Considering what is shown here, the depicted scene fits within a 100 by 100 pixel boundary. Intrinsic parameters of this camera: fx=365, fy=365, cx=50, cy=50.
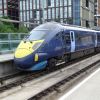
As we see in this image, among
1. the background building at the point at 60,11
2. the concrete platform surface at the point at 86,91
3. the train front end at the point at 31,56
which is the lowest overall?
the concrete platform surface at the point at 86,91

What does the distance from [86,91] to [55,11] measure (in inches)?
4042

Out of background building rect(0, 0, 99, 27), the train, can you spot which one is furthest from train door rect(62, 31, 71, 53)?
background building rect(0, 0, 99, 27)

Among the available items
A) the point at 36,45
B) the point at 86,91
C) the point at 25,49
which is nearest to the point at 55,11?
the point at 36,45

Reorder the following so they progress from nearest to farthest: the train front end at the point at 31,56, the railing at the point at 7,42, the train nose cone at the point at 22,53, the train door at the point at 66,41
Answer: the train front end at the point at 31,56, the train nose cone at the point at 22,53, the train door at the point at 66,41, the railing at the point at 7,42

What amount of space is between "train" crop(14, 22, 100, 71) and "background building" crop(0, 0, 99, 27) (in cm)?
8147

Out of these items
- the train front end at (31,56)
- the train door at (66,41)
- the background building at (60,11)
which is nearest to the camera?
the train front end at (31,56)

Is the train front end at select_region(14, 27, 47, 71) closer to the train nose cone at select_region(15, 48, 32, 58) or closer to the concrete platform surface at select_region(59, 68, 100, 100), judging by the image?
the train nose cone at select_region(15, 48, 32, 58)

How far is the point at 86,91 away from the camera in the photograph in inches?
494

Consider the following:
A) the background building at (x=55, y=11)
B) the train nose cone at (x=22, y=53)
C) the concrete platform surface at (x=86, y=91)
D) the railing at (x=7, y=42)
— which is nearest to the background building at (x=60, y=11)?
the background building at (x=55, y=11)

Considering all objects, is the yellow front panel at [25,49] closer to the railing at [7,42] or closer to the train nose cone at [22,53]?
the train nose cone at [22,53]

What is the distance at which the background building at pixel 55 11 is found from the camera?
10700 cm

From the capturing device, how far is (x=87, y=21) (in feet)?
376

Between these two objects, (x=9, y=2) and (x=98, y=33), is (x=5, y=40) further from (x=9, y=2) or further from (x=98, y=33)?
(x=9, y=2)

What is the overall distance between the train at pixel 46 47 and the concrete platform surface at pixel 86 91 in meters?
2.78
